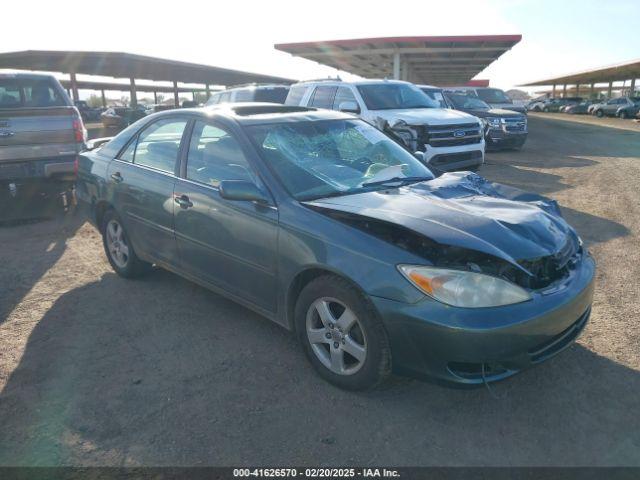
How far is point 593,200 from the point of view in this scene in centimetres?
834

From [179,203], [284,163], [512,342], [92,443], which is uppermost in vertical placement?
[284,163]

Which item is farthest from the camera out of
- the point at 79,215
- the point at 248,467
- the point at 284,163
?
the point at 79,215

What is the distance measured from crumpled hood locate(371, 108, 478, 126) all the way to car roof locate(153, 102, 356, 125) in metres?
5.00

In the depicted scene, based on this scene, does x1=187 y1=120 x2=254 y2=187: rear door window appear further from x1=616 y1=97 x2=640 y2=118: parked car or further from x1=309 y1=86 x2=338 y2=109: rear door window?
x1=616 y1=97 x2=640 y2=118: parked car

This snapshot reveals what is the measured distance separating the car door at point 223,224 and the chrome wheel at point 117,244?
1123 mm

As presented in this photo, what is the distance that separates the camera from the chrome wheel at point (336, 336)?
3002 mm

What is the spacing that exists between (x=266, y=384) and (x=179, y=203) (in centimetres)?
162

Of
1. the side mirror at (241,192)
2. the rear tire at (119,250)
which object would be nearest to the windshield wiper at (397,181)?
the side mirror at (241,192)

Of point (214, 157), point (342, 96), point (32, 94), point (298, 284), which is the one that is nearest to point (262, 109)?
point (214, 157)

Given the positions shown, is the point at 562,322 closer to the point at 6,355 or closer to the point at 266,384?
the point at 266,384

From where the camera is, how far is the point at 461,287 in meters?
2.70

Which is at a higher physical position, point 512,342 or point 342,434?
point 512,342

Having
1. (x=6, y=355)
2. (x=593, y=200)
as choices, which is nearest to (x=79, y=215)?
(x=6, y=355)

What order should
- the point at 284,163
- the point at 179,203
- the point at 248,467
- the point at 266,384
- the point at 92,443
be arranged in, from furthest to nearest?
1. the point at 179,203
2. the point at 284,163
3. the point at 266,384
4. the point at 92,443
5. the point at 248,467
